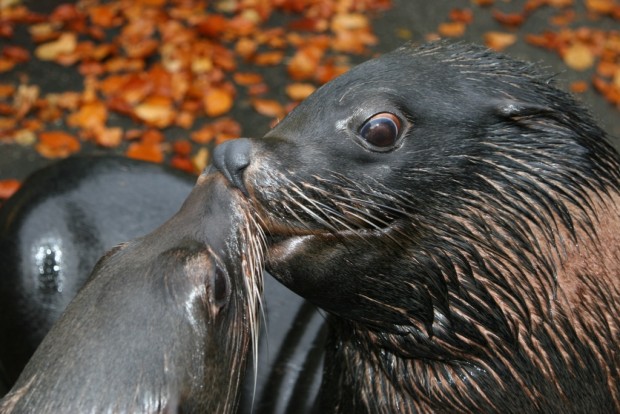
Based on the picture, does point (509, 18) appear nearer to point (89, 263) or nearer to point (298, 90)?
point (298, 90)

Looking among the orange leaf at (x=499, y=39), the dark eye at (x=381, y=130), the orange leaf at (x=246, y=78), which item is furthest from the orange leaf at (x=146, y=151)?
the dark eye at (x=381, y=130)

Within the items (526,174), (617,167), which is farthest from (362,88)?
(617,167)

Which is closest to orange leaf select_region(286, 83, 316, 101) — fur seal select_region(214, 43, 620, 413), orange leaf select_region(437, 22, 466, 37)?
orange leaf select_region(437, 22, 466, 37)

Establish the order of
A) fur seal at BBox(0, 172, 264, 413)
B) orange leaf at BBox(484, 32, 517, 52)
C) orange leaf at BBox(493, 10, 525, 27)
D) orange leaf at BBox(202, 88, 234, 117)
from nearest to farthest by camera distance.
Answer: fur seal at BBox(0, 172, 264, 413), orange leaf at BBox(202, 88, 234, 117), orange leaf at BBox(484, 32, 517, 52), orange leaf at BBox(493, 10, 525, 27)

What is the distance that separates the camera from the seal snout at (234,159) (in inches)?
103

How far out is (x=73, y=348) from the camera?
2.48m

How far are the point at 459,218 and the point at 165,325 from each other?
0.99m

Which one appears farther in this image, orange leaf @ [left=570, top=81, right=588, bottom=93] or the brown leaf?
the brown leaf

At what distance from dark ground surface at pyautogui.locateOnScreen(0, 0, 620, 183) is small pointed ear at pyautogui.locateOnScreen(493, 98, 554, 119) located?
3.99 m

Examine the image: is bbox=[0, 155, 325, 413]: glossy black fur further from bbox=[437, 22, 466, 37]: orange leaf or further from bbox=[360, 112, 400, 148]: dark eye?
bbox=[437, 22, 466, 37]: orange leaf

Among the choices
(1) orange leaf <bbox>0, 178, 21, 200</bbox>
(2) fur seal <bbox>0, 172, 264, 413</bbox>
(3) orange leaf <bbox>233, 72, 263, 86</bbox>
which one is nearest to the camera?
(2) fur seal <bbox>0, 172, 264, 413</bbox>

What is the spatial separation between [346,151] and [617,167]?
0.96 metres

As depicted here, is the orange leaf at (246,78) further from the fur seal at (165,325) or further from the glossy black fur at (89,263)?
the fur seal at (165,325)

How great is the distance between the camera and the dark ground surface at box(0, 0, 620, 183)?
A: 6.51 meters
